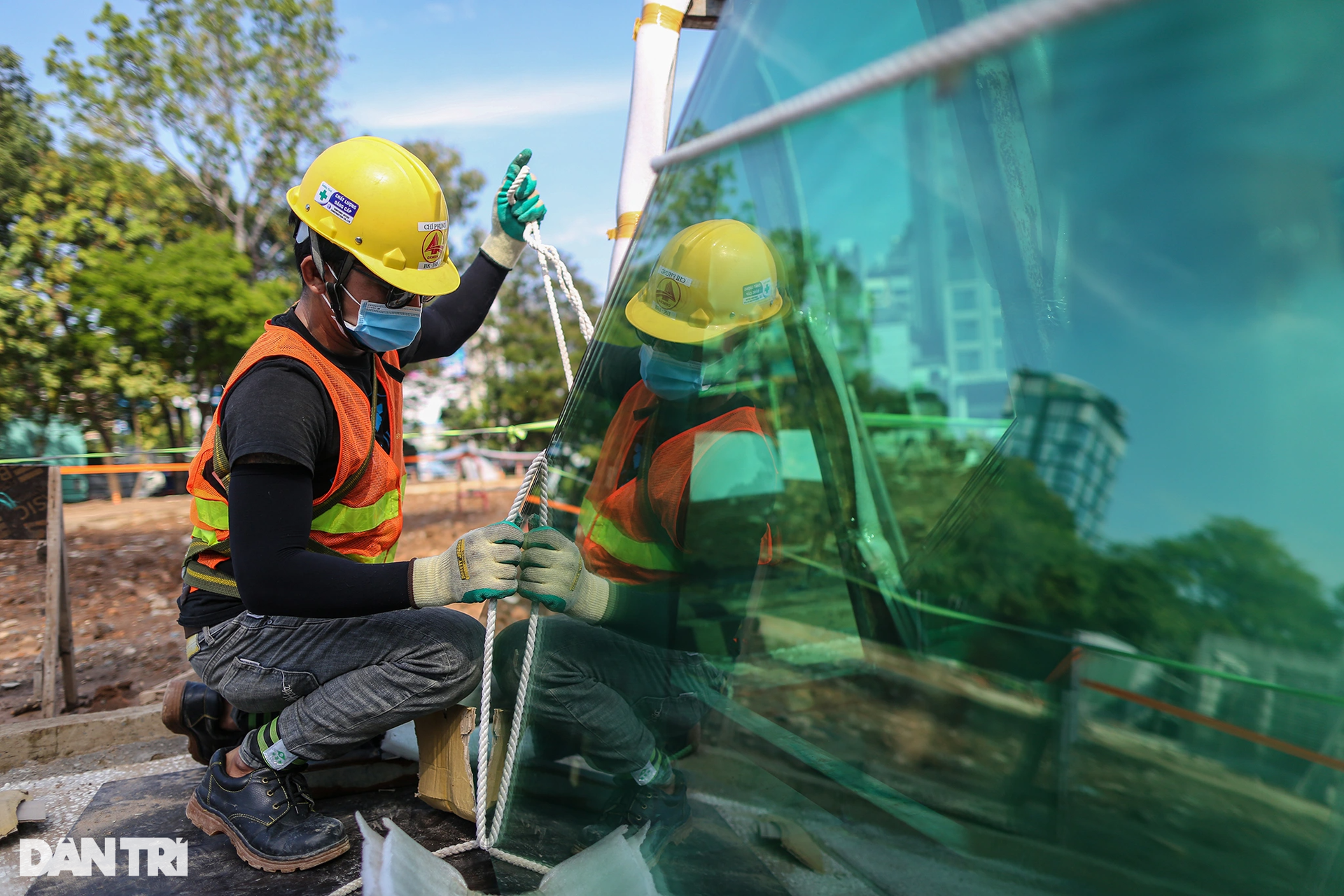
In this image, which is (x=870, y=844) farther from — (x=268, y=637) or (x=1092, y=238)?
(x=268, y=637)

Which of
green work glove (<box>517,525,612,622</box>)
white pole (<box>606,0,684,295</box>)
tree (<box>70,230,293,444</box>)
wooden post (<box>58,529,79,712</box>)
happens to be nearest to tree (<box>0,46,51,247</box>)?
tree (<box>70,230,293,444</box>)

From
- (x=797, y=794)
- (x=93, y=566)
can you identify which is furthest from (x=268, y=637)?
(x=93, y=566)

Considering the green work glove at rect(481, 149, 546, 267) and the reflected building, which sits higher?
the green work glove at rect(481, 149, 546, 267)

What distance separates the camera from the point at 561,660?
5.96 feet

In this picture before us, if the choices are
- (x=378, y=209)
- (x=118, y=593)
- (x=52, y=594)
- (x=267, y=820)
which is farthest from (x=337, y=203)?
(x=118, y=593)

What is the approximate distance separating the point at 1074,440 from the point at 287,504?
1.56m

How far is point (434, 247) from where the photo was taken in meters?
2.16

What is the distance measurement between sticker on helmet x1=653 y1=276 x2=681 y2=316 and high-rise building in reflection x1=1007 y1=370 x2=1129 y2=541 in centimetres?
75

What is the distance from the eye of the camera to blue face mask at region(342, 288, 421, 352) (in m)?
2.06

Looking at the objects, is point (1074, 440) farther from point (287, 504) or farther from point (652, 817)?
point (287, 504)

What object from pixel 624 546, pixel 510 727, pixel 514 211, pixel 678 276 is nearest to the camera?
pixel 678 276

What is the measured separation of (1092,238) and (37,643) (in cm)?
667

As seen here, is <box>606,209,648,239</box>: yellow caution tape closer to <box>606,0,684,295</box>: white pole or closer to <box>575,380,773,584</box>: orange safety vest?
<box>606,0,684,295</box>: white pole

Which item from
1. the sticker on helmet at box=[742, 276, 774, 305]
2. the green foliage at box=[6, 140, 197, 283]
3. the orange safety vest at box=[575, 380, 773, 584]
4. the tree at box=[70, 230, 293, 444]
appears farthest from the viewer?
the green foliage at box=[6, 140, 197, 283]
